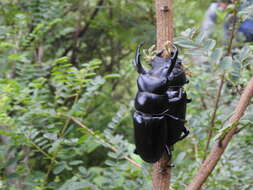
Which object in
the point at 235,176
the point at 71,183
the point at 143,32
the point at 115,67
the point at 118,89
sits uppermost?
the point at 143,32

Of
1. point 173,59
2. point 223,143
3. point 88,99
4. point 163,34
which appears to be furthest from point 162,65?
point 88,99

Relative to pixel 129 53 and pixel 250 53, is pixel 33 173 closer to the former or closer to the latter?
pixel 250 53

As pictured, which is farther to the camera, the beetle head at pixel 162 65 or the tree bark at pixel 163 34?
the beetle head at pixel 162 65

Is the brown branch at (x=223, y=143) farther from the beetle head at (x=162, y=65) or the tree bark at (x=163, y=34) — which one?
the beetle head at (x=162, y=65)

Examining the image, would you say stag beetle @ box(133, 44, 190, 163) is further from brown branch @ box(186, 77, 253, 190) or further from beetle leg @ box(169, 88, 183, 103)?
brown branch @ box(186, 77, 253, 190)

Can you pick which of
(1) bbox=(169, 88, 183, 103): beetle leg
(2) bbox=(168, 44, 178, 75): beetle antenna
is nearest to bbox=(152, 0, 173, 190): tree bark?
(2) bbox=(168, 44, 178, 75): beetle antenna

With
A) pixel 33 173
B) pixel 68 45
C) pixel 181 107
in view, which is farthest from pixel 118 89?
pixel 181 107

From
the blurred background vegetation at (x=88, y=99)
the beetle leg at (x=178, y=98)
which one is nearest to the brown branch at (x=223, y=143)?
the blurred background vegetation at (x=88, y=99)
